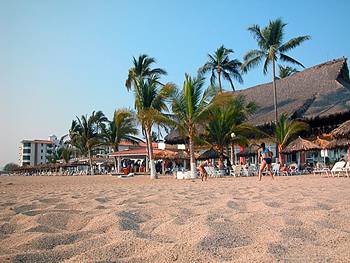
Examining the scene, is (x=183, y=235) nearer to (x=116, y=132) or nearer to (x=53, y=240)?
(x=53, y=240)

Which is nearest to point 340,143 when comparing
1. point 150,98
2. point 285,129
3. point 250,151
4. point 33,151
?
point 285,129

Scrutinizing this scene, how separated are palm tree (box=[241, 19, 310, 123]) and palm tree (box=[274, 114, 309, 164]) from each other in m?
2.32

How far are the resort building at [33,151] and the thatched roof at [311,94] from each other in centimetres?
7904

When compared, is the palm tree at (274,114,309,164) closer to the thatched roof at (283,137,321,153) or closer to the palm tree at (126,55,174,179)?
the thatched roof at (283,137,321,153)

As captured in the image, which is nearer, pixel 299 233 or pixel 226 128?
pixel 299 233

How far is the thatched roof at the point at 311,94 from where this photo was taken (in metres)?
21.5

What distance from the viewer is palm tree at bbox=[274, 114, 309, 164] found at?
20391 mm

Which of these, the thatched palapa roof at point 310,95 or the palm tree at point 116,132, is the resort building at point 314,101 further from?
the palm tree at point 116,132

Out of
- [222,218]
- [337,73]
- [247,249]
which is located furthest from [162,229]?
[337,73]

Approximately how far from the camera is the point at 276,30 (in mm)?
22859

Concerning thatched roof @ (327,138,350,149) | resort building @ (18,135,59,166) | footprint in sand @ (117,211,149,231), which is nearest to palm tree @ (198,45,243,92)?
thatched roof @ (327,138,350,149)

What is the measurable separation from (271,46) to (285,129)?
5978 millimetres

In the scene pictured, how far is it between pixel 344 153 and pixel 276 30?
29.8 ft

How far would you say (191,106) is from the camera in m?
16.5
